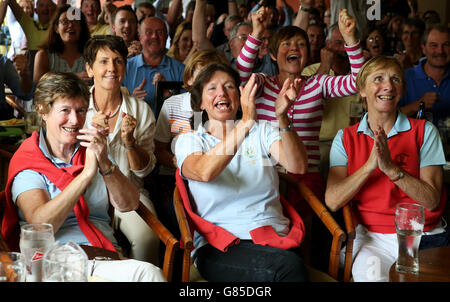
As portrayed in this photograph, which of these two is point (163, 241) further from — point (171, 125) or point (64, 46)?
point (64, 46)

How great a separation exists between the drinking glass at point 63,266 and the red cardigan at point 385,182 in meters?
1.32

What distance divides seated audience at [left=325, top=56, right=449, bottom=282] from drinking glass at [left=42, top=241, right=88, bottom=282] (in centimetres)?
117

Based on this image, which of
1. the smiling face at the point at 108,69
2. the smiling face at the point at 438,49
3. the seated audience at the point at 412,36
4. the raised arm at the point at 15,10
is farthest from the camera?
the seated audience at the point at 412,36

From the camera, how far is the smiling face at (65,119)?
1862mm

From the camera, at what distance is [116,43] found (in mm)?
2479

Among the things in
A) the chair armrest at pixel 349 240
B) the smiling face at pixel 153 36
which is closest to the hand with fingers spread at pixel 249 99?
the chair armrest at pixel 349 240

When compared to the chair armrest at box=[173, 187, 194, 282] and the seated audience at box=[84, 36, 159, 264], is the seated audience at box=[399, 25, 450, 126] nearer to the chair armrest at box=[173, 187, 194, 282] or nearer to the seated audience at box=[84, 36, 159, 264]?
the seated audience at box=[84, 36, 159, 264]

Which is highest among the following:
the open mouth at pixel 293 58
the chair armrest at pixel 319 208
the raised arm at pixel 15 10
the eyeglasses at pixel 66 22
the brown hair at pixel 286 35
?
the raised arm at pixel 15 10

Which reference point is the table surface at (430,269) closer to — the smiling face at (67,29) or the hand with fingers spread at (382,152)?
the hand with fingers spread at (382,152)

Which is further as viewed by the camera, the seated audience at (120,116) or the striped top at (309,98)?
the striped top at (309,98)

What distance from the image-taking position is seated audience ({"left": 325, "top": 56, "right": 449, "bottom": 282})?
2018 millimetres

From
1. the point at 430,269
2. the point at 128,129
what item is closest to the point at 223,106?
the point at 128,129

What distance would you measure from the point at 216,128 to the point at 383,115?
0.69 meters

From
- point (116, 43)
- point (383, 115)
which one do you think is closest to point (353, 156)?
point (383, 115)
